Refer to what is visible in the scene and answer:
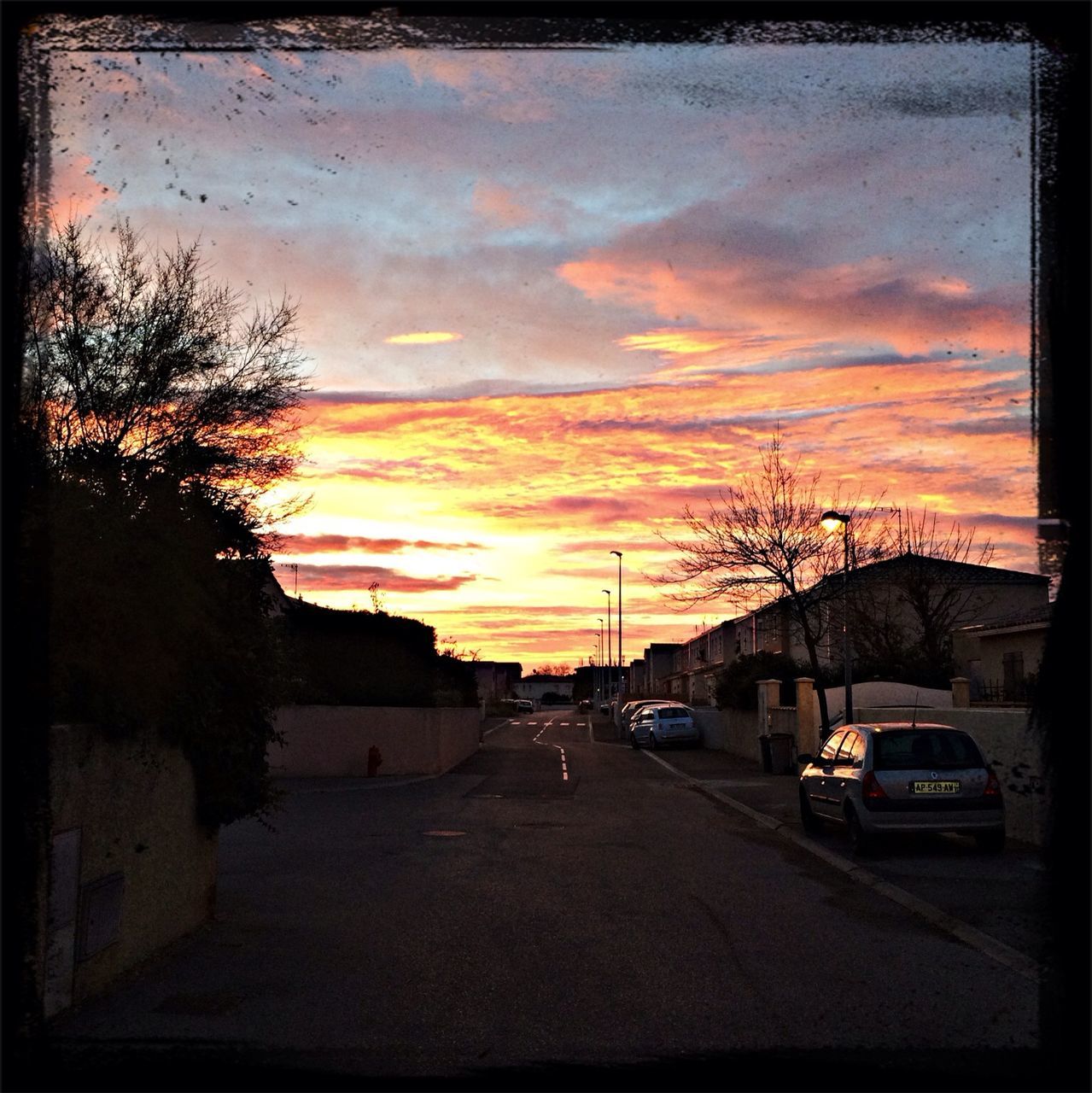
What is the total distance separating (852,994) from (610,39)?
5686 mm

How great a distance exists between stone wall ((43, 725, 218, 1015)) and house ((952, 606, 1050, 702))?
81.2ft

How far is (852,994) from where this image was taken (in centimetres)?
744

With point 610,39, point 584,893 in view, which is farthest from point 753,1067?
point 584,893

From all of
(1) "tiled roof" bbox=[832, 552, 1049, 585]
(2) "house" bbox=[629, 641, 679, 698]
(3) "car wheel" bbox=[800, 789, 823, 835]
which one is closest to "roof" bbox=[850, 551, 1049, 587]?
(1) "tiled roof" bbox=[832, 552, 1049, 585]

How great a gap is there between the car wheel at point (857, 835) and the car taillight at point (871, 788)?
12.6 inches

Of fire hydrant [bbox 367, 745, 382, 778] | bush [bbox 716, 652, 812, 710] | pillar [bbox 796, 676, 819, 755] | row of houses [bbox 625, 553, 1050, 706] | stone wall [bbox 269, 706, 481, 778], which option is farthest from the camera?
bush [bbox 716, 652, 812, 710]

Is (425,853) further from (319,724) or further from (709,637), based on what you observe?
(709,637)

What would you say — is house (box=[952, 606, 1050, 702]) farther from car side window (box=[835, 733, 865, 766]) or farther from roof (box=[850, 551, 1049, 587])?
car side window (box=[835, 733, 865, 766])

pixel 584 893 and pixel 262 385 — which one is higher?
pixel 262 385

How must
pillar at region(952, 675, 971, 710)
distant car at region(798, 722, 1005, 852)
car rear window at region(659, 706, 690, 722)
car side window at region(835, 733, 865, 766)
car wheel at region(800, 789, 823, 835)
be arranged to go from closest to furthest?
distant car at region(798, 722, 1005, 852) < car side window at region(835, 733, 865, 766) < car wheel at region(800, 789, 823, 835) < pillar at region(952, 675, 971, 710) < car rear window at region(659, 706, 690, 722)

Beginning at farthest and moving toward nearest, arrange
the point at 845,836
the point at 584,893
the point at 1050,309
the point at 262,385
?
the point at 262,385, the point at 845,836, the point at 584,893, the point at 1050,309

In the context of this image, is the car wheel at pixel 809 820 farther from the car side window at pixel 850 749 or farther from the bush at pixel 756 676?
the bush at pixel 756 676

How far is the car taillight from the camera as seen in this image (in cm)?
1399

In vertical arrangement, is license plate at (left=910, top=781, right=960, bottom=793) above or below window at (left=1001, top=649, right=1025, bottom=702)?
below
